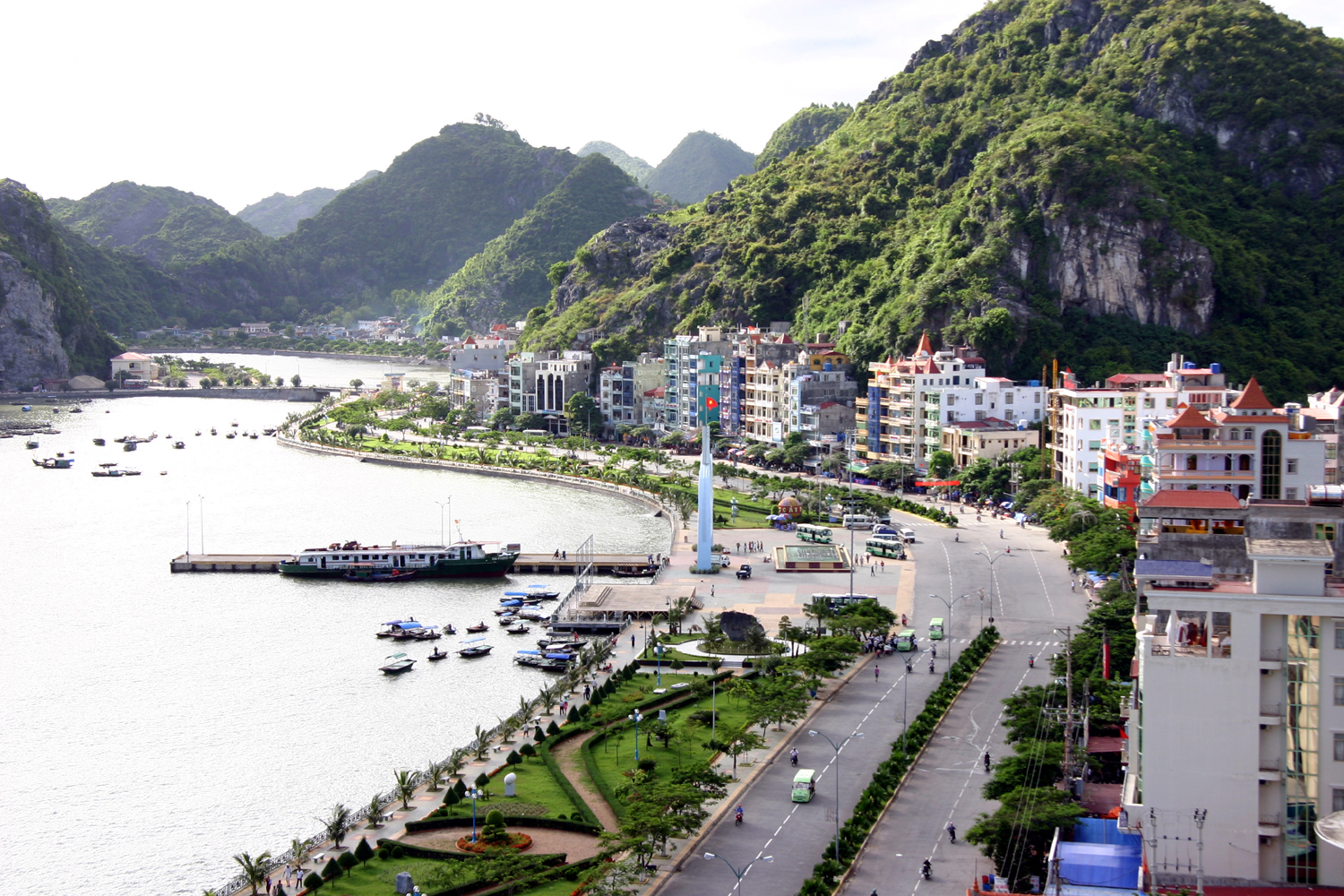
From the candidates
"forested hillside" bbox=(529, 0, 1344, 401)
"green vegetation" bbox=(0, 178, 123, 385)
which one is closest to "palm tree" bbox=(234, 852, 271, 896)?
"forested hillside" bbox=(529, 0, 1344, 401)

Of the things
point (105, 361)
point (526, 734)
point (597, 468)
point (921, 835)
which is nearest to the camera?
point (921, 835)

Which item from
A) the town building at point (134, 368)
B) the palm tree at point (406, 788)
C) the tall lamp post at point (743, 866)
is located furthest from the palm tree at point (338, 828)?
the town building at point (134, 368)

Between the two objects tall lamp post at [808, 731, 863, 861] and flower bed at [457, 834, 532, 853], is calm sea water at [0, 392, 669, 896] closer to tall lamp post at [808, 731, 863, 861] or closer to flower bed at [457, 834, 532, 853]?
flower bed at [457, 834, 532, 853]

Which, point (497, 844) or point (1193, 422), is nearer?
point (497, 844)

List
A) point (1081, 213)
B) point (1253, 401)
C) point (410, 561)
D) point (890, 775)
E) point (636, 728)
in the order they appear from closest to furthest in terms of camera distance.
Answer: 1. point (890, 775)
2. point (636, 728)
3. point (1253, 401)
4. point (410, 561)
5. point (1081, 213)

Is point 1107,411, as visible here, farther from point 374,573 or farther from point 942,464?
point 374,573

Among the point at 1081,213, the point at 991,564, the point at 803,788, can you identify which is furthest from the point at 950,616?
the point at 1081,213

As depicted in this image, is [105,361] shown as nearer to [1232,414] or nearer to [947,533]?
[947,533]

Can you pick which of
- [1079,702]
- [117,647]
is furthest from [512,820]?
[117,647]

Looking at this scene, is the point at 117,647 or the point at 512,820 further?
the point at 117,647
